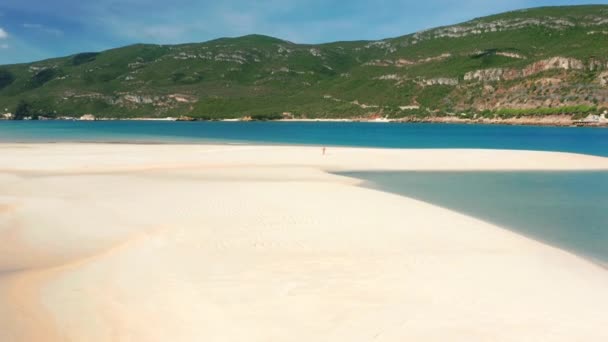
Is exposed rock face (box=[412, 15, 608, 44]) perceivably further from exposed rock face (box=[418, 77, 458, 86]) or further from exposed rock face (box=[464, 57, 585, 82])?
exposed rock face (box=[418, 77, 458, 86])

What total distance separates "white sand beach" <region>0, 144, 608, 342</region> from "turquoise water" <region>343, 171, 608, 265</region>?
1.47 m

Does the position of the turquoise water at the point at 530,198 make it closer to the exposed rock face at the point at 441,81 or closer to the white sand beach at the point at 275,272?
the white sand beach at the point at 275,272

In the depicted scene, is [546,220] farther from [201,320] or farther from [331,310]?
[201,320]

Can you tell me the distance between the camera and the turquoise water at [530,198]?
1330cm

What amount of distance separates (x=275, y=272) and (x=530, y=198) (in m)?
14.0

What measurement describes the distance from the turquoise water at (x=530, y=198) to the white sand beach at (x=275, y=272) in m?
1.47

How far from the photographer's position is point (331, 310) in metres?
7.48

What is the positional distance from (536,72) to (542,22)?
6054 centimetres

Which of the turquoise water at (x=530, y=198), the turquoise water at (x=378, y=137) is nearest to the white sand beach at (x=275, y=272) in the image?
the turquoise water at (x=530, y=198)

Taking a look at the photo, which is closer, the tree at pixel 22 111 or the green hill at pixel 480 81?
the green hill at pixel 480 81

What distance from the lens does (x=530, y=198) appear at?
19344 mm

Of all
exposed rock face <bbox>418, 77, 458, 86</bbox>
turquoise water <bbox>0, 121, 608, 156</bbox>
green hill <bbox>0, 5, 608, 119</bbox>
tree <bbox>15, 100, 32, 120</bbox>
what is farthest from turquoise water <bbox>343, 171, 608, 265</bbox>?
tree <bbox>15, 100, 32, 120</bbox>

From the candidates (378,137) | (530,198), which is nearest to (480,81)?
(378,137)

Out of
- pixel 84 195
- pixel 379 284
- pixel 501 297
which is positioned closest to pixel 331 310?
pixel 379 284
